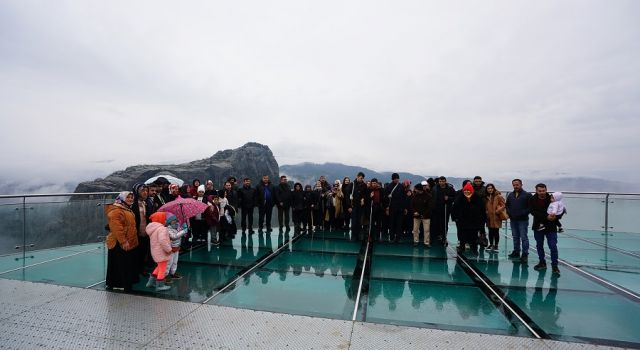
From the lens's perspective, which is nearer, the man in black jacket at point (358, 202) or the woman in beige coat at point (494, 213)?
the woman in beige coat at point (494, 213)

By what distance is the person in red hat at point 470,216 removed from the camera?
8.38m

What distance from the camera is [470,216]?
841cm

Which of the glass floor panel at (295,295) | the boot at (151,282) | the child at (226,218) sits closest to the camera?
the glass floor panel at (295,295)

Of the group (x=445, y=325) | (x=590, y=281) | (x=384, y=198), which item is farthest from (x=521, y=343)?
(x=384, y=198)

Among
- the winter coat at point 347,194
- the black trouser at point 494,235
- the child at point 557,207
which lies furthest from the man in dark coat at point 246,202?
the child at point 557,207

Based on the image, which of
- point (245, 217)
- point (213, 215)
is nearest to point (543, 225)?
point (213, 215)

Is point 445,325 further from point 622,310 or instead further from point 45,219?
point 45,219

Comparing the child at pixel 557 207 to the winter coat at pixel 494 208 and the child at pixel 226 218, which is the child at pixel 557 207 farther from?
the child at pixel 226 218

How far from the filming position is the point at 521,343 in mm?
3752

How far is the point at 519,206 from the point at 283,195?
658cm

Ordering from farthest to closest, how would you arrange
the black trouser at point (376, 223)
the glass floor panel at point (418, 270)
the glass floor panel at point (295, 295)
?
the black trouser at point (376, 223)
the glass floor panel at point (418, 270)
the glass floor panel at point (295, 295)

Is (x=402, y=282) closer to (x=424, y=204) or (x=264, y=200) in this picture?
(x=424, y=204)

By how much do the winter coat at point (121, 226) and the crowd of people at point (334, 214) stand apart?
1 cm

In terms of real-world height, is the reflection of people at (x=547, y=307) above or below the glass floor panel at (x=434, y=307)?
above
